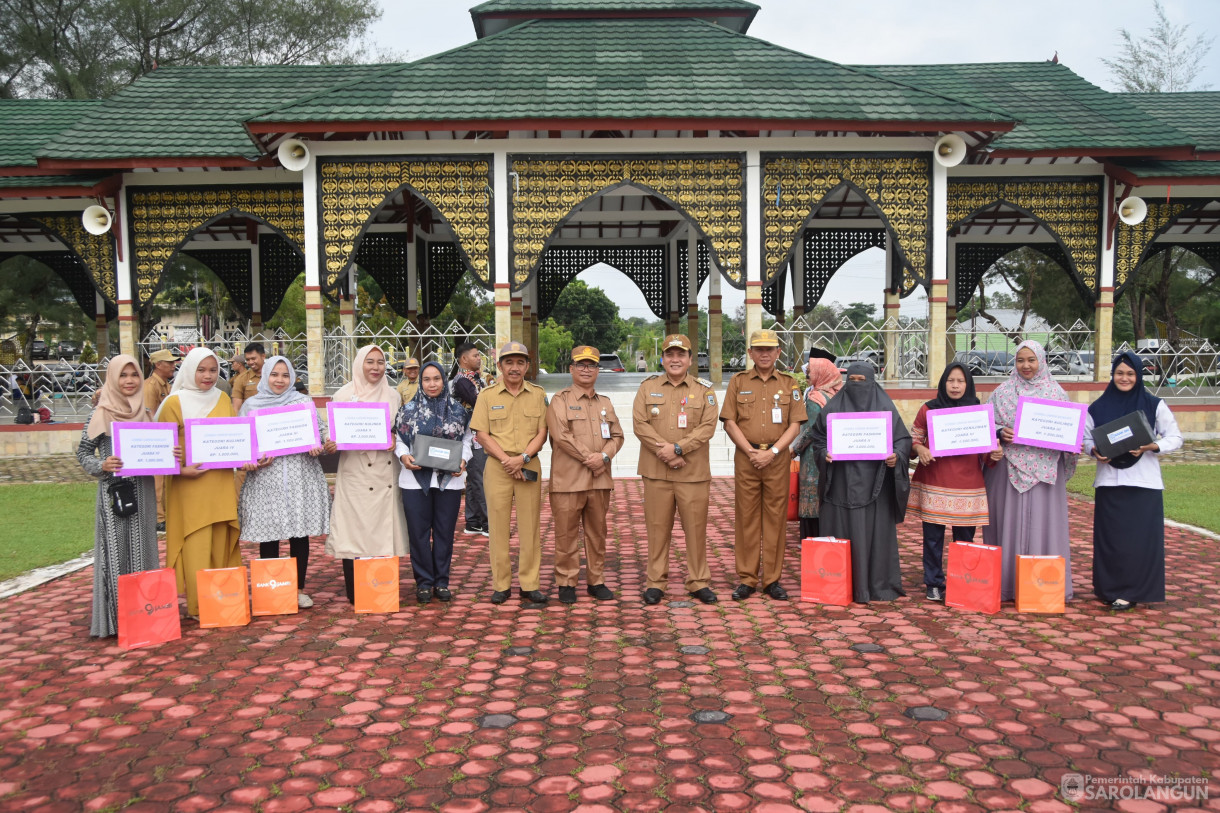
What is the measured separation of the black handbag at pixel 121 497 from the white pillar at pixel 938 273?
10089 millimetres

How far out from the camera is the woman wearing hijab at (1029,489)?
18.2 ft

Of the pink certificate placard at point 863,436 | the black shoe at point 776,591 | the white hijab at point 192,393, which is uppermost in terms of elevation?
the white hijab at point 192,393

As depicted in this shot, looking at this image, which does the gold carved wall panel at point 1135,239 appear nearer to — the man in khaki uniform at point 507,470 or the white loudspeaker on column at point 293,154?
the man in khaki uniform at point 507,470

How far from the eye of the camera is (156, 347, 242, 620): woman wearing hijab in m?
5.26

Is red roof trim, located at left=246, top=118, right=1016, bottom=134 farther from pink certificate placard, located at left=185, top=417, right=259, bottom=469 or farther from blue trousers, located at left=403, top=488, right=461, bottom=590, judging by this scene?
pink certificate placard, located at left=185, top=417, right=259, bottom=469

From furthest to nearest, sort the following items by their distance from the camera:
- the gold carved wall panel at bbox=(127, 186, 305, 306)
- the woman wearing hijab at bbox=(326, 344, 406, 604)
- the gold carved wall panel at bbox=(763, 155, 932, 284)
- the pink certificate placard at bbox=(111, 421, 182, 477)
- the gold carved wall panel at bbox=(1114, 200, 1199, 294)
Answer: the gold carved wall panel at bbox=(1114, 200, 1199, 294)
the gold carved wall panel at bbox=(127, 186, 305, 306)
the gold carved wall panel at bbox=(763, 155, 932, 284)
the woman wearing hijab at bbox=(326, 344, 406, 604)
the pink certificate placard at bbox=(111, 421, 182, 477)

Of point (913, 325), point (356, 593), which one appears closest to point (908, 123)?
point (913, 325)

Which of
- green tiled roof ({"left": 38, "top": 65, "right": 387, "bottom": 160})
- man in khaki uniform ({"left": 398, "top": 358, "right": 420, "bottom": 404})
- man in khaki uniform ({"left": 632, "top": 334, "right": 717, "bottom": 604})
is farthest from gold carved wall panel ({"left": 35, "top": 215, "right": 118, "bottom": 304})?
man in khaki uniform ({"left": 632, "top": 334, "right": 717, "bottom": 604})

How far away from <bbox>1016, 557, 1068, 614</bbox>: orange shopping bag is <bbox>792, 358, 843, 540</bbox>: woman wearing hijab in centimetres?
149

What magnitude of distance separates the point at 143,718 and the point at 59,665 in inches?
42.5

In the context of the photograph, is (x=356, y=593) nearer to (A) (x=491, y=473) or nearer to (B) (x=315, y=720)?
(A) (x=491, y=473)

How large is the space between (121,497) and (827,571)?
13.7 ft

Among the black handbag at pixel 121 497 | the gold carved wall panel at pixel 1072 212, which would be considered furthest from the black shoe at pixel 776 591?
the gold carved wall panel at pixel 1072 212

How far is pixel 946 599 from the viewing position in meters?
5.54
